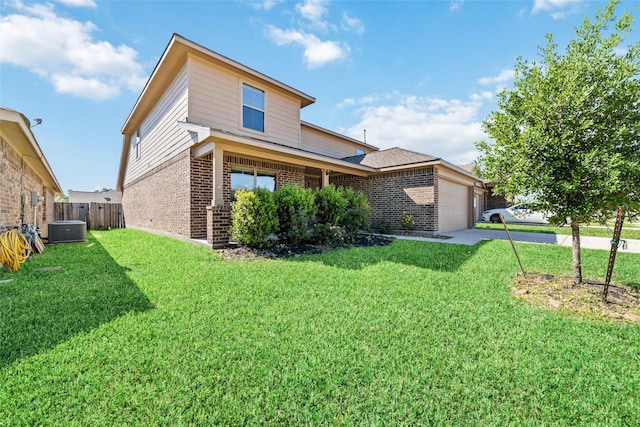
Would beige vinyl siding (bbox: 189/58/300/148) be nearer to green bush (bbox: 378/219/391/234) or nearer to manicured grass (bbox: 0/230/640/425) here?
green bush (bbox: 378/219/391/234)

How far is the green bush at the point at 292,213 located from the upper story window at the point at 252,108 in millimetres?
3618

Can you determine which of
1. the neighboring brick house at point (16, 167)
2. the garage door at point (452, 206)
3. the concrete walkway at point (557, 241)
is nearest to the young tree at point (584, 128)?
the concrete walkway at point (557, 241)

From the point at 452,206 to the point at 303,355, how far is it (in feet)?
38.4

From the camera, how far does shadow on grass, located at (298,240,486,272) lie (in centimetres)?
545

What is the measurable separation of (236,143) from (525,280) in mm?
6863

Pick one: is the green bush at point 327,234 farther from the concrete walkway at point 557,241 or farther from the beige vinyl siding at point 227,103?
the beige vinyl siding at point 227,103

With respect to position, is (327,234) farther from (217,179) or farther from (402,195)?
(402,195)

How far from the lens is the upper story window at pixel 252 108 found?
30.4 ft

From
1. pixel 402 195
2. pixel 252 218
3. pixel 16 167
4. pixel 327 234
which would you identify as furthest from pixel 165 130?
pixel 402 195

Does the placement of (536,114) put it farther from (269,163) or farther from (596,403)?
(269,163)

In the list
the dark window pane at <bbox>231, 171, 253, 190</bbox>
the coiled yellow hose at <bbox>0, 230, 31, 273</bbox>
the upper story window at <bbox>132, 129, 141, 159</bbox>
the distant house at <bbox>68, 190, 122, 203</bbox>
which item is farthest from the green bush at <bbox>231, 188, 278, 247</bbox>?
the distant house at <bbox>68, 190, 122, 203</bbox>

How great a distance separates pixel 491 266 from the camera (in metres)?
5.29

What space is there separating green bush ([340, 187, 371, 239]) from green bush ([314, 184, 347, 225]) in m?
0.22

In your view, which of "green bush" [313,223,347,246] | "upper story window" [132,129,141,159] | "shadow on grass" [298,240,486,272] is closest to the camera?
"shadow on grass" [298,240,486,272]
